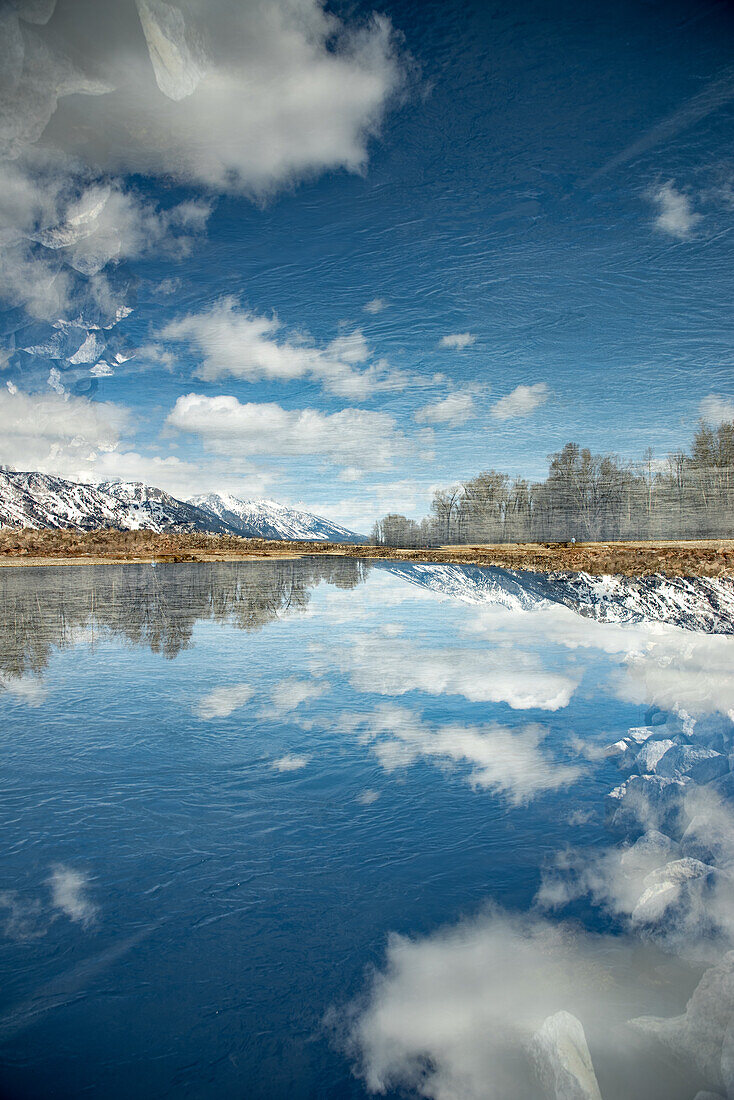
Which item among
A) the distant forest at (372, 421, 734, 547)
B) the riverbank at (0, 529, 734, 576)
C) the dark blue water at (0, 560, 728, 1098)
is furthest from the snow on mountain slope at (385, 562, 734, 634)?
the distant forest at (372, 421, 734, 547)

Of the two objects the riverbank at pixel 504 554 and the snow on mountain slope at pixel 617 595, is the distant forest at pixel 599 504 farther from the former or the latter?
the snow on mountain slope at pixel 617 595

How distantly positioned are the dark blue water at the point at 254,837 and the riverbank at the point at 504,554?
1953 cm

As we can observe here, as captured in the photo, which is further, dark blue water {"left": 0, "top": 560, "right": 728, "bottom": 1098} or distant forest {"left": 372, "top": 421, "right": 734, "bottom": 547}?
distant forest {"left": 372, "top": 421, "right": 734, "bottom": 547}

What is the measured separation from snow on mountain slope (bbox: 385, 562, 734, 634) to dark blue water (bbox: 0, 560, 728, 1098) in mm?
5467

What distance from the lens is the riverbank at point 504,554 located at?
24812mm

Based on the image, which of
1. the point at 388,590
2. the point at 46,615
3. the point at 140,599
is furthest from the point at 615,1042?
the point at 388,590

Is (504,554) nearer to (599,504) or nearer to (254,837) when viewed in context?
(599,504)

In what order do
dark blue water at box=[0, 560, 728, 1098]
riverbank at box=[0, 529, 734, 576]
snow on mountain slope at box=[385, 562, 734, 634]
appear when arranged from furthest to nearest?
riverbank at box=[0, 529, 734, 576] < snow on mountain slope at box=[385, 562, 734, 634] < dark blue water at box=[0, 560, 728, 1098]

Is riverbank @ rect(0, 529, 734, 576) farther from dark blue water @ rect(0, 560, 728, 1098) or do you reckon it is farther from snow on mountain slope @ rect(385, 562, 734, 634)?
dark blue water @ rect(0, 560, 728, 1098)

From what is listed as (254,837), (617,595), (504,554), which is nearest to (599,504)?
(504,554)

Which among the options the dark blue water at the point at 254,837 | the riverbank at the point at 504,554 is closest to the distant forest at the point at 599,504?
the riverbank at the point at 504,554

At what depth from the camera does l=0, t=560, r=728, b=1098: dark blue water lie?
74.7 inches

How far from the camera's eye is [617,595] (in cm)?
1541

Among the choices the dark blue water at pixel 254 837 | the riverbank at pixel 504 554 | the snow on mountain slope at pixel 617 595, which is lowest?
the dark blue water at pixel 254 837
